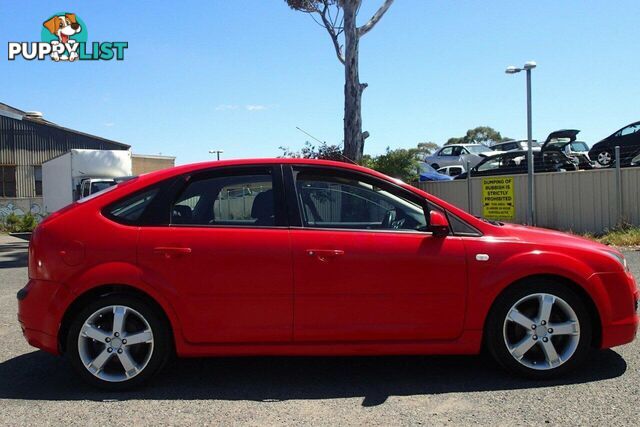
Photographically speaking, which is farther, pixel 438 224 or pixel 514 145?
pixel 514 145

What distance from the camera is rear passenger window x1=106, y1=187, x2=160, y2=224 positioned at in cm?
420

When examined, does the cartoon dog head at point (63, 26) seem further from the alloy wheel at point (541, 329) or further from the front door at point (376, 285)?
the alloy wheel at point (541, 329)

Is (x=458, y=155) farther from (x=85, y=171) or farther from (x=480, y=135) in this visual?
(x=480, y=135)

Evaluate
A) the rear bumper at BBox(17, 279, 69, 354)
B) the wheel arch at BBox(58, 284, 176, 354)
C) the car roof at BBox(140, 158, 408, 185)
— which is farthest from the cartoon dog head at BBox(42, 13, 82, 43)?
the wheel arch at BBox(58, 284, 176, 354)

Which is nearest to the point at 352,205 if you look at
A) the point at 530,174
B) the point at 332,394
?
the point at 332,394

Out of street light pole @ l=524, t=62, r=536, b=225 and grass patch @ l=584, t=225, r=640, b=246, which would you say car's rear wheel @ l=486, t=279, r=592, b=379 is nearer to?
grass patch @ l=584, t=225, r=640, b=246

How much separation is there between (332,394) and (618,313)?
2.17 metres

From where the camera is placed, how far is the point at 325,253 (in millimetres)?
4078

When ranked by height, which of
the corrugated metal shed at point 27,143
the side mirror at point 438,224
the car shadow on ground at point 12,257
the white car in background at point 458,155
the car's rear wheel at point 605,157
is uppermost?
the corrugated metal shed at point 27,143

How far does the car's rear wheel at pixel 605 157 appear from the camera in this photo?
17547mm

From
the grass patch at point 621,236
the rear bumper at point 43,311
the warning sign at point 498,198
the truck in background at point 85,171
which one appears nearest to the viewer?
the rear bumper at point 43,311

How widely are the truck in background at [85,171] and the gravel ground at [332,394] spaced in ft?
49.0

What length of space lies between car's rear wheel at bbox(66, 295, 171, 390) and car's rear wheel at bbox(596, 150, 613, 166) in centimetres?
1689

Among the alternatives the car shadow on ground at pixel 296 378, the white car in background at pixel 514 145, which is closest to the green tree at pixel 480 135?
the white car in background at pixel 514 145
